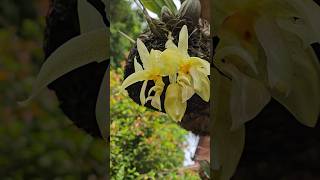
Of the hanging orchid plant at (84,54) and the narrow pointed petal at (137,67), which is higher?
the hanging orchid plant at (84,54)

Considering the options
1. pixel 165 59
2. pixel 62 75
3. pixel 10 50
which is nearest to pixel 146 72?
pixel 165 59

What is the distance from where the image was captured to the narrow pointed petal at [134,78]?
95cm

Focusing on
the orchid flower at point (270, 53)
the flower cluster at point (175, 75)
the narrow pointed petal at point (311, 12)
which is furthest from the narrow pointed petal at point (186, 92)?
the narrow pointed petal at point (311, 12)

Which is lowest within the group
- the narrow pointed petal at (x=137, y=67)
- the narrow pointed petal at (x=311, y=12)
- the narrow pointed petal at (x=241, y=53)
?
the narrow pointed petal at (x=137, y=67)

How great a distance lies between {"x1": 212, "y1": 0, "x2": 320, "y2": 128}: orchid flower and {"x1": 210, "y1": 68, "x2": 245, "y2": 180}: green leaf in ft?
0.05

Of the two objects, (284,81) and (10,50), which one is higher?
(10,50)

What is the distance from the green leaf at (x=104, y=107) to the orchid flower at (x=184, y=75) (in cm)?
11

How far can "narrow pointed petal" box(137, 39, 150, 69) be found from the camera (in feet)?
3.13

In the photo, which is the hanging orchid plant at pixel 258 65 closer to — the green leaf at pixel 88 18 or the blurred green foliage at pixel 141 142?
the blurred green foliage at pixel 141 142

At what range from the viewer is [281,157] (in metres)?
0.81

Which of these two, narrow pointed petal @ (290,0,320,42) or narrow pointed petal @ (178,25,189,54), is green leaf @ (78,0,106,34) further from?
narrow pointed petal @ (290,0,320,42)

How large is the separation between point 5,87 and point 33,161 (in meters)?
0.15

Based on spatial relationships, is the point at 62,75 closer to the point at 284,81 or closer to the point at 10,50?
the point at 10,50

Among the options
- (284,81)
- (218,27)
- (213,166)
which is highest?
(218,27)
